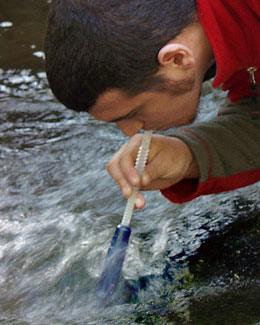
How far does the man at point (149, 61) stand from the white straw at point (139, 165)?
0.02 meters

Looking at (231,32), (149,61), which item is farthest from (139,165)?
(231,32)

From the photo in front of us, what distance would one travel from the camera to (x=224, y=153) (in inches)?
74.2

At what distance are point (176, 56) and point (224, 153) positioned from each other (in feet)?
1.57

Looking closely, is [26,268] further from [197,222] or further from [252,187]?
[252,187]

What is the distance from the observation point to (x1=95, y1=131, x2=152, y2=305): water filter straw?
165 centimetres

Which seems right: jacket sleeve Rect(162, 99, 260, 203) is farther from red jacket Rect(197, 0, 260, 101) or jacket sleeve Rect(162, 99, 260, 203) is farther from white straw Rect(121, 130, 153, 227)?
red jacket Rect(197, 0, 260, 101)

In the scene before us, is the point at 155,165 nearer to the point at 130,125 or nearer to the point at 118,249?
the point at 130,125

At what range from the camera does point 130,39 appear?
4.82ft

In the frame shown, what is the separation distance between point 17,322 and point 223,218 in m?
0.77

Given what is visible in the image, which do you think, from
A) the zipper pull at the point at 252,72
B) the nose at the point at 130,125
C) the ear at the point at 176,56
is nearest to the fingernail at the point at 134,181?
the nose at the point at 130,125

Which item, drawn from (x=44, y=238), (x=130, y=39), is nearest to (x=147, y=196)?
(x=44, y=238)

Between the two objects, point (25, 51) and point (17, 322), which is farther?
point (25, 51)

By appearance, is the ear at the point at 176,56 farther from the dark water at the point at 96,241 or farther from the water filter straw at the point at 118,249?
the dark water at the point at 96,241

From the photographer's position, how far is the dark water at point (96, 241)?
164 centimetres
